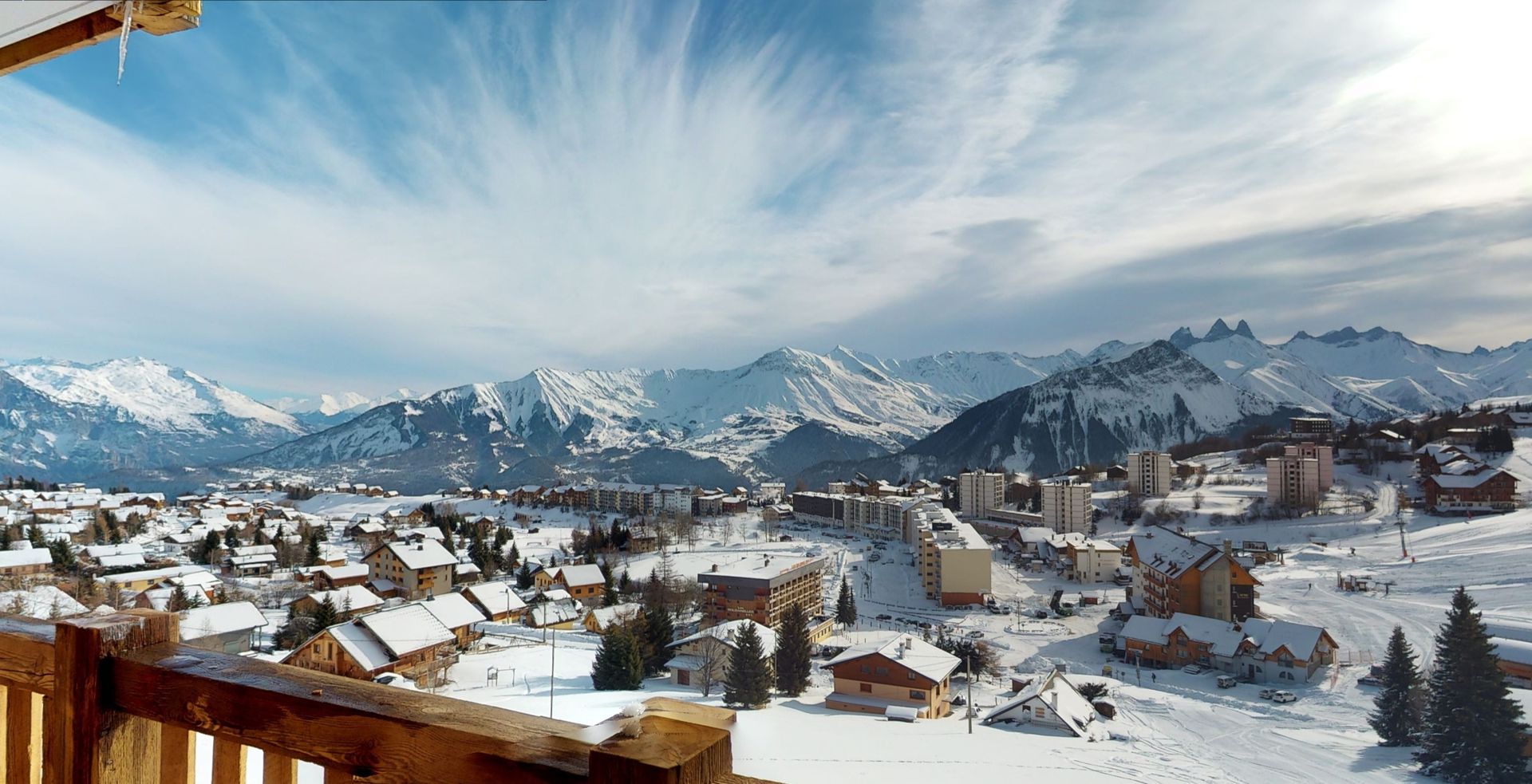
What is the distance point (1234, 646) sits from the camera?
52.0ft

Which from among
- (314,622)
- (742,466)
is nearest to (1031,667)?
(314,622)

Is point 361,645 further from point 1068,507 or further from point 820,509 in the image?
point 820,509

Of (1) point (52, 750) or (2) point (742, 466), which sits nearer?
(1) point (52, 750)

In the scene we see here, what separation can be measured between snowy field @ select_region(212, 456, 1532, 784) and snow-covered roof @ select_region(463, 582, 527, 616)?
2482 millimetres

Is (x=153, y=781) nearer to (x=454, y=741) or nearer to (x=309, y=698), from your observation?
(x=309, y=698)

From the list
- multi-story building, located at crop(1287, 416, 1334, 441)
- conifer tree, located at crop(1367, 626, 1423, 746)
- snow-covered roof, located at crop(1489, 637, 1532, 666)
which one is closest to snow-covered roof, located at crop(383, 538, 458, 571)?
conifer tree, located at crop(1367, 626, 1423, 746)

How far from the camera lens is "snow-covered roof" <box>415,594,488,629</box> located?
42.5ft

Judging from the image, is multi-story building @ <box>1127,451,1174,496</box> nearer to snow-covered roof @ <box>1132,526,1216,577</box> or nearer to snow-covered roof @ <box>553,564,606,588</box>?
snow-covered roof @ <box>1132,526,1216,577</box>

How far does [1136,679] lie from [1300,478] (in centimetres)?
2581

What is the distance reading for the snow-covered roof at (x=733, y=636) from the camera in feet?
39.1

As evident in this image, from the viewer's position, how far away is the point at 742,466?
10850 centimetres

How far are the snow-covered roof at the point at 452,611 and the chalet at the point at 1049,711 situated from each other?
9216 millimetres

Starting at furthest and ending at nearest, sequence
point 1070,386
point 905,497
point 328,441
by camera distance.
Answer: point 328,441 → point 1070,386 → point 905,497

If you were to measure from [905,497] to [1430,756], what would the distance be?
105 feet
